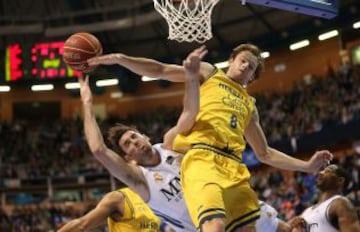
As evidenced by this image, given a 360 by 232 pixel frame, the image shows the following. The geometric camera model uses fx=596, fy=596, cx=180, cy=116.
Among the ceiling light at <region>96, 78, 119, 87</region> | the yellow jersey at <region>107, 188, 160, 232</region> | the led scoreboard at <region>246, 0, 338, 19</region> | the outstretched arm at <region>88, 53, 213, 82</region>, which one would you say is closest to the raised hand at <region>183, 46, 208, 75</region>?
the outstretched arm at <region>88, 53, 213, 82</region>

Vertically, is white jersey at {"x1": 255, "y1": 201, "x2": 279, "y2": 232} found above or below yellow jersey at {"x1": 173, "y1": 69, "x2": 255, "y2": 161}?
below

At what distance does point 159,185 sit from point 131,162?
0.29 m

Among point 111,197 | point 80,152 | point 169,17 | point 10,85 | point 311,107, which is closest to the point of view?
point 111,197

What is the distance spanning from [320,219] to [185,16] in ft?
7.80

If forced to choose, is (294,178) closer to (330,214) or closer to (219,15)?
(219,15)

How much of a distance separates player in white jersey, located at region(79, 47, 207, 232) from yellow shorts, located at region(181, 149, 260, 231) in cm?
26

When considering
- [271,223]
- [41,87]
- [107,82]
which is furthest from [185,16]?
[41,87]

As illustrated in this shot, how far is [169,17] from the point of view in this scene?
6.04 m

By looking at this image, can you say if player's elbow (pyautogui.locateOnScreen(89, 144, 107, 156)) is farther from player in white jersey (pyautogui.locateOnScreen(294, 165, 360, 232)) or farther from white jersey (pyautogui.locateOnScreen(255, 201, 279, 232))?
player in white jersey (pyautogui.locateOnScreen(294, 165, 360, 232))

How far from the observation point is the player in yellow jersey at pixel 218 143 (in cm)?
362

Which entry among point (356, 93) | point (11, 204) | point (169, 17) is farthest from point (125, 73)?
point (169, 17)

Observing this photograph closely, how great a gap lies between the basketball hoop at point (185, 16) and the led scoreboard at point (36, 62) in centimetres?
1646

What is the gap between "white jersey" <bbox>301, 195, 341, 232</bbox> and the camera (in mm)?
5074

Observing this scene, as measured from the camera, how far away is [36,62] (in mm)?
22516
